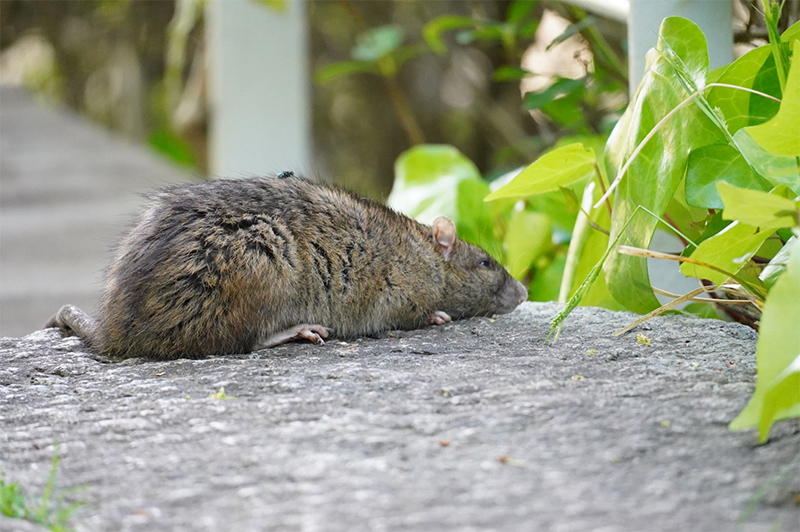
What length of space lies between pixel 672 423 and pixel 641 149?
104 centimetres

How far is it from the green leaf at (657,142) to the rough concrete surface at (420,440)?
212 millimetres

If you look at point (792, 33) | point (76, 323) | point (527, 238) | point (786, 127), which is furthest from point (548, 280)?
point (786, 127)

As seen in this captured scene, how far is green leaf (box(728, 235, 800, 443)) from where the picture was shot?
152 cm

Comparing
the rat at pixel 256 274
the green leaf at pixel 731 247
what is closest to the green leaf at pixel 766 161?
the green leaf at pixel 731 247

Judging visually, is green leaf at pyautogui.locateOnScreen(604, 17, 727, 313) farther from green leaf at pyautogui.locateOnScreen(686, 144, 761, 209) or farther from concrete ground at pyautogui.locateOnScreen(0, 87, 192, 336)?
concrete ground at pyautogui.locateOnScreen(0, 87, 192, 336)

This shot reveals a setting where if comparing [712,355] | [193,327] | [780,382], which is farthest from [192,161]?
[780,382]

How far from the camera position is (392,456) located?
1.72m

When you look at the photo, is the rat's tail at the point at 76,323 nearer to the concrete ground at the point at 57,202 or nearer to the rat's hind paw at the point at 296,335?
the rat's hind paw at the point at 296,335

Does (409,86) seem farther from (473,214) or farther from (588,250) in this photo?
(588,250)

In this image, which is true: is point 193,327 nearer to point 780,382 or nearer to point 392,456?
point 392,456

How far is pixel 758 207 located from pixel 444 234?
6.36ft

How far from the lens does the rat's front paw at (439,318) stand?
11.1 feet

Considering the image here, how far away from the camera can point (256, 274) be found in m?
2.79

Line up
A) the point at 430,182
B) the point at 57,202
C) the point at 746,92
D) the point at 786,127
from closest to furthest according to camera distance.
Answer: the point at 786,127
the point at 746,92
the point at 430,182
the point at 57,202
